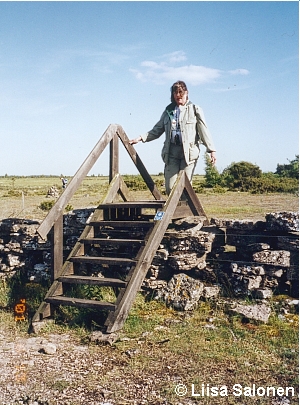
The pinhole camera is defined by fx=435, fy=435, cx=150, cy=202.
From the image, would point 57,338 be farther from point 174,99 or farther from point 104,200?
point 174,99

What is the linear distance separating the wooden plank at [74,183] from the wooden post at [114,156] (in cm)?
15

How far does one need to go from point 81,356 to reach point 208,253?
3.15 m

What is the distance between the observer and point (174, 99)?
736 centimetres

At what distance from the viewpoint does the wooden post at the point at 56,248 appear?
6.62 metres

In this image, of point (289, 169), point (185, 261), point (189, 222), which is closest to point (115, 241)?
point (185, 261)

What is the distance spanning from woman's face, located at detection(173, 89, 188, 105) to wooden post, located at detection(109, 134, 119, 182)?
4.24ft

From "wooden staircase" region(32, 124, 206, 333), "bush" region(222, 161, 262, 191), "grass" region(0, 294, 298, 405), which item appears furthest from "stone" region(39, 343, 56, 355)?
"bush" region(222, 161, 262, 191)

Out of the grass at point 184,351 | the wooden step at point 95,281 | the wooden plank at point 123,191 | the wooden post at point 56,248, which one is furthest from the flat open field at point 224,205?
the grass at point 184,351

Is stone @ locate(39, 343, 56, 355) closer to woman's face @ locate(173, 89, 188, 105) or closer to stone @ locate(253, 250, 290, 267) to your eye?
stone @ locate(253, 250, 290, 267)

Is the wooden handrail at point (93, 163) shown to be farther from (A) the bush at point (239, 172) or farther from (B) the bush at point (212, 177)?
(B) the bush at point (212, 177)

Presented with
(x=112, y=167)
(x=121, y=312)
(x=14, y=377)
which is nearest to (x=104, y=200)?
(x=112, y=167)

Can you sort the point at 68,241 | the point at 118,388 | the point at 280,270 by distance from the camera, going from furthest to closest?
1. the point at 68,241
2. the point at 280,270
3. the point at 118,388

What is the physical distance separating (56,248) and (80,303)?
1.09m

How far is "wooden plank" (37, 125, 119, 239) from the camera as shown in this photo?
6297mm
